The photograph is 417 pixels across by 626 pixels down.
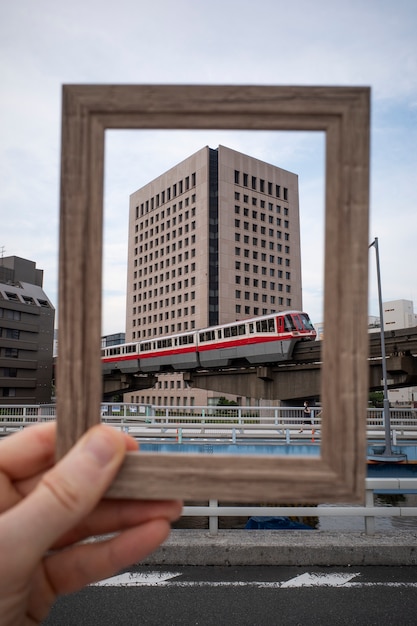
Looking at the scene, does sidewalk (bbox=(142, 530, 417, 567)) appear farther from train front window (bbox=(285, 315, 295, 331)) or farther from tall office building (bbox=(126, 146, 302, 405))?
tall office building (bbox=(126, 146, 302, 405))

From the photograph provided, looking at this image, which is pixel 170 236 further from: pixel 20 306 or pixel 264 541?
pixel 264 541

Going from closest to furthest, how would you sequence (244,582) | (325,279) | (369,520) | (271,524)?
(325,279), (244,582), (369,520), (271,524)

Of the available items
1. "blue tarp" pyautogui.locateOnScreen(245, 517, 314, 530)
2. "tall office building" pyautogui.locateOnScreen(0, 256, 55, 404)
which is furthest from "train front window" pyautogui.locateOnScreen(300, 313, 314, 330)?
"tall office building" pyautogui.locateOnScreen(0, 256, 55, 404)

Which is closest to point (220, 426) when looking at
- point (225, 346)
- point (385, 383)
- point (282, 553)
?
point (385, 383)

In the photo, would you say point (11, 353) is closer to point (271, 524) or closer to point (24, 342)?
point (24, 342)

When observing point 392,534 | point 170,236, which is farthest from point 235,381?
point 170,236

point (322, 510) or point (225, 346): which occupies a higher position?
point (225, 346)
